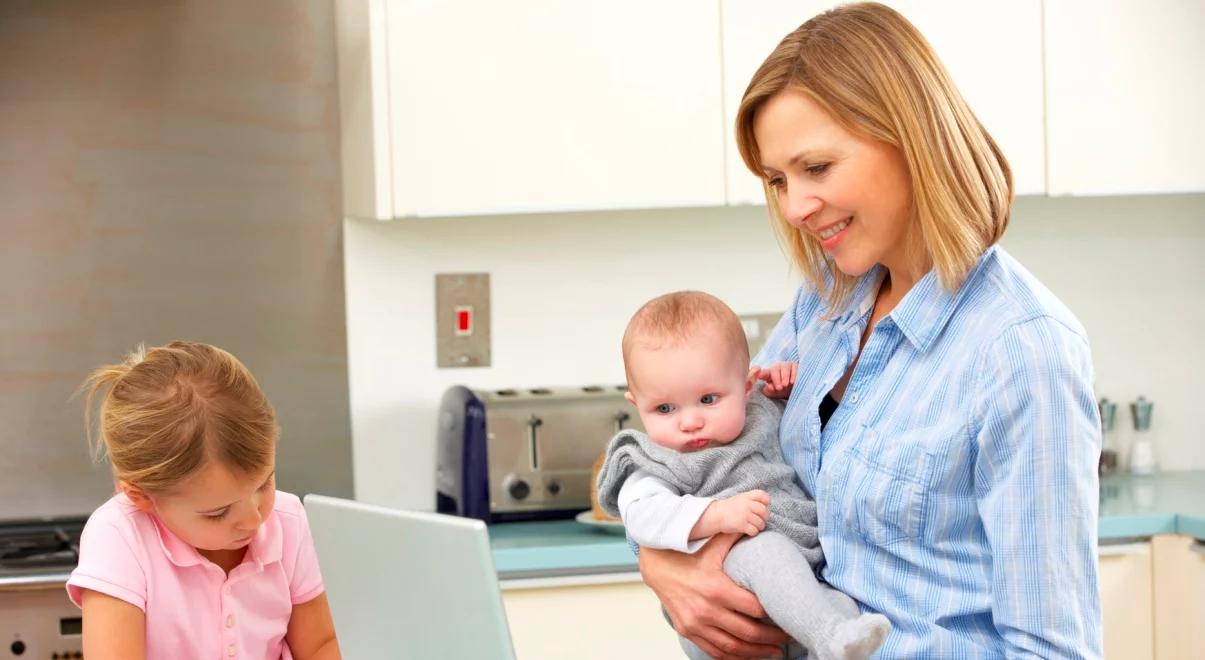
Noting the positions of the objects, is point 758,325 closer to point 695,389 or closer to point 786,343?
point 786,343

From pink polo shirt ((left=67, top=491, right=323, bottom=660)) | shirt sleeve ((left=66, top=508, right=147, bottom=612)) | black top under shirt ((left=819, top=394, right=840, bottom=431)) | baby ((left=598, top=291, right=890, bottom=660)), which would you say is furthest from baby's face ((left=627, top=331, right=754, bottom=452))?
shirt sleeve ((left=66, top=508, right=147, bottom=612))

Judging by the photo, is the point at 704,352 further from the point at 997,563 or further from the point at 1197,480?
the point at 1197,480

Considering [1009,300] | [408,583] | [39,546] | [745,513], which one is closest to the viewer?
[408,583]

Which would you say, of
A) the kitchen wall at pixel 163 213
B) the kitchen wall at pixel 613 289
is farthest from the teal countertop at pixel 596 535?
the kitchen wall at pixel 163 213

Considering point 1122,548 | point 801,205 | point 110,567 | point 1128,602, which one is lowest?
point 1128,602

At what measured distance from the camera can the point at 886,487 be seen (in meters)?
1.26

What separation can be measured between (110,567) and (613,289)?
5.79 feet

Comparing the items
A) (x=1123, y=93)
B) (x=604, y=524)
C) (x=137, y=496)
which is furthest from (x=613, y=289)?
(x=137, y=496)

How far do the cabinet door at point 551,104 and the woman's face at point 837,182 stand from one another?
1429mm

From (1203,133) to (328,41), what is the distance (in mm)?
1904

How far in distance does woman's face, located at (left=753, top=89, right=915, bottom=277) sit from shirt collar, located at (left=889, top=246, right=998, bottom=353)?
2.0 inches

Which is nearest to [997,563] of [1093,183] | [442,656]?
[442,656]

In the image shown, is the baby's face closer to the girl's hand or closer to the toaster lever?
the girl's hand

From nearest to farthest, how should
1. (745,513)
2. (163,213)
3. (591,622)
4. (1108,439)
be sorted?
(745,513) → (591,622) → (163,213) → (1108,439)
